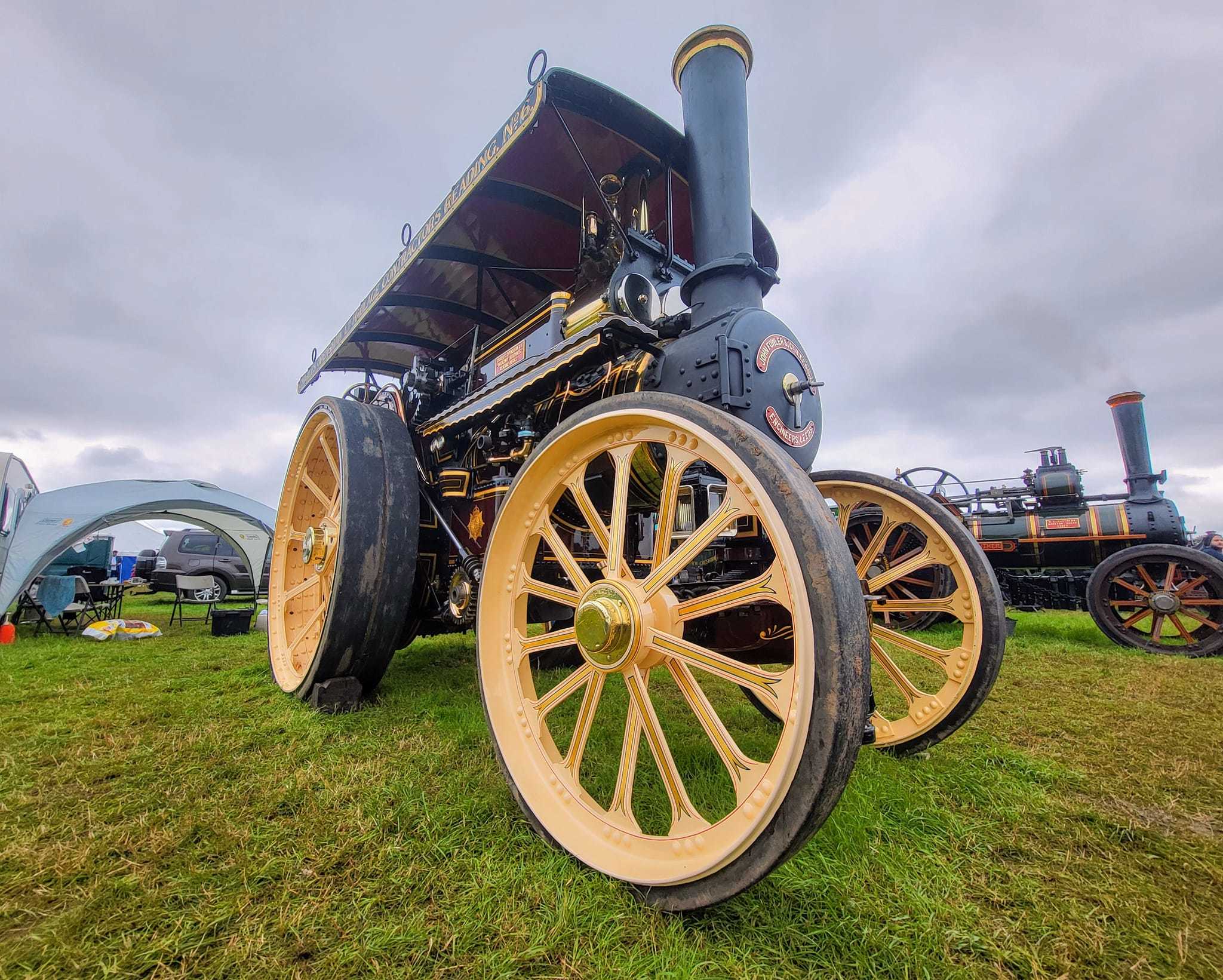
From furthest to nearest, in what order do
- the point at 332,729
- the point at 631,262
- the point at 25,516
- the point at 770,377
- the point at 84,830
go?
the point at 25,516 < the point at 631,262 < the point at 332,729 < the point at 770,377 < the point at 84,830

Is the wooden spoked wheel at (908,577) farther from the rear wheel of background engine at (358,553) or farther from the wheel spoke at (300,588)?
the wheel spoke at (300,588)

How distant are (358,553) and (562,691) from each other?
1.50 m

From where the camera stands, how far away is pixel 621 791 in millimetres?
1466

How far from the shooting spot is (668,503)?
1.54 metres

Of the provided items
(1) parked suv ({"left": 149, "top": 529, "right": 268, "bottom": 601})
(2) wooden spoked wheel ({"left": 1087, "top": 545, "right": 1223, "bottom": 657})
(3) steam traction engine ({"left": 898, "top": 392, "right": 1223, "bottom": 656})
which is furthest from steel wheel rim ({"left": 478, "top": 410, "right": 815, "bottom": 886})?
(1) parked suv ({"left": 149, "top": 529, "right": 268, "bottom": 601})

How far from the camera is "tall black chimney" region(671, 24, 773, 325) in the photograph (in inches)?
99.7

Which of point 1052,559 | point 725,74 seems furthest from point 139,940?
point 1052,559

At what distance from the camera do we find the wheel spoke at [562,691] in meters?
1.64

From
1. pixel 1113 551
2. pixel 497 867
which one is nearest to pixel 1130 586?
pixel 1113 551

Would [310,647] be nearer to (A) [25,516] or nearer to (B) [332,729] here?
(B) [332,729]

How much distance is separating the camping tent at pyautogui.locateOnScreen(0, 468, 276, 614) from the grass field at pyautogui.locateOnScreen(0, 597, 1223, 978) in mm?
5672

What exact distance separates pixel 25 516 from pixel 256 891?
8576 millimetres

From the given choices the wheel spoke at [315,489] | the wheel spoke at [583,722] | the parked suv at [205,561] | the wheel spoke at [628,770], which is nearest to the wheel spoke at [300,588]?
the wheel spoke at [315,489]

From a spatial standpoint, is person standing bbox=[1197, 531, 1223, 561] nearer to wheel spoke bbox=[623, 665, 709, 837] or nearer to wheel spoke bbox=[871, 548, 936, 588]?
wheel spoke bbox=[871, 548, 936, 588]
